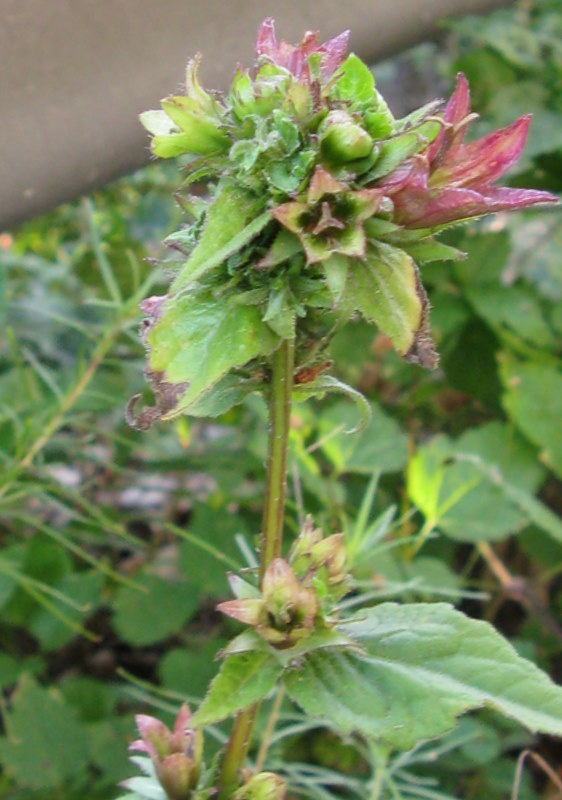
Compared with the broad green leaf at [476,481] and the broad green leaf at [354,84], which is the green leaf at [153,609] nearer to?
the broad green leaf at [476,481]

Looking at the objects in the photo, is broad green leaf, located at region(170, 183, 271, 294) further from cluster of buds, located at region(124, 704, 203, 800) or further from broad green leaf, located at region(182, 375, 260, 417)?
cluster of buds, located at region(124, 704, 203, 800)

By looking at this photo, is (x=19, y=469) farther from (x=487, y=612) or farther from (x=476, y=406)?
(x=476, y=406)

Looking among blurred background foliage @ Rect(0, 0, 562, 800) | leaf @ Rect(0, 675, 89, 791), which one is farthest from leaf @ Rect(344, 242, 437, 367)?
leaf @ Rect(0, 675, 89, 791)

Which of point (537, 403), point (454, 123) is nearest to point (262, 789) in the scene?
point (454, 123)

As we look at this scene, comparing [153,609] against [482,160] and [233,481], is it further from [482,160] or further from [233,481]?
[482,160]

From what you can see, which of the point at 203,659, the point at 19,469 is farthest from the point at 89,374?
the point at 203,659

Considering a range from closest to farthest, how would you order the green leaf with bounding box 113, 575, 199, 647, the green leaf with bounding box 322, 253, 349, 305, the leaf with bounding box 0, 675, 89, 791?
the green leaf with bounding box 322, 253, 349, 305
the leaf with bounding box 0, 675, 89, 791
the green leaf with bounding box 113, 575, 199, 647
